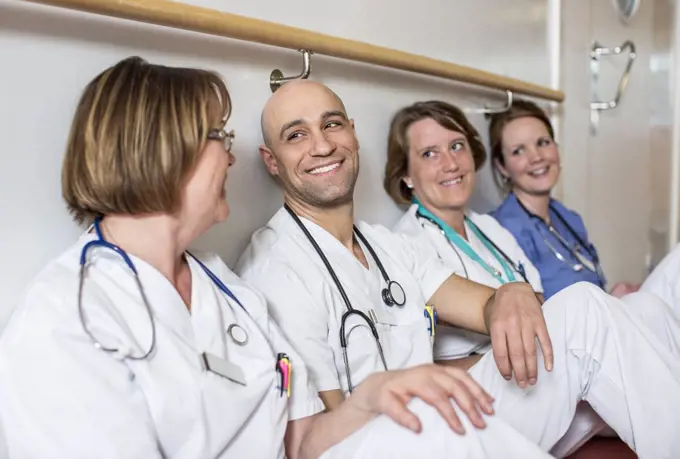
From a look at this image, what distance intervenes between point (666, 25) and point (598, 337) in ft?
9.85

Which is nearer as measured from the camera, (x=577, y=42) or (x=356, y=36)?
(x=356, y=36)

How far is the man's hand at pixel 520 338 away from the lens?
119 centimetres

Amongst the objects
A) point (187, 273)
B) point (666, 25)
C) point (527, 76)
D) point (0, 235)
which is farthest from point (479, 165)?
point (666, 25)

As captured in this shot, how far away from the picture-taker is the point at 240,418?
102 cm

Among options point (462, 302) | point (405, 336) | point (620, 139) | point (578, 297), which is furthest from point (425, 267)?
point (620, 139)

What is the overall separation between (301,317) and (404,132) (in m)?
0.76

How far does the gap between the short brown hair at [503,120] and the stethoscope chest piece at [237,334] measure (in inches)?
58.8

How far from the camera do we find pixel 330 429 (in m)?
1.10

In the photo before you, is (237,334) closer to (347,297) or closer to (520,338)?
(347,297)

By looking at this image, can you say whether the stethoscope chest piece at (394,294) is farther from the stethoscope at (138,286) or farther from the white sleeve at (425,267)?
the stethoscope at (138,286)

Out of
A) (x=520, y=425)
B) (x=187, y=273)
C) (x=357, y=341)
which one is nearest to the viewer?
(x=187, y=273)

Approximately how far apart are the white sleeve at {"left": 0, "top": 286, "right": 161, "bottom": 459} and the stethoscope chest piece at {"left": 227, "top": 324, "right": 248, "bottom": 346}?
214mm

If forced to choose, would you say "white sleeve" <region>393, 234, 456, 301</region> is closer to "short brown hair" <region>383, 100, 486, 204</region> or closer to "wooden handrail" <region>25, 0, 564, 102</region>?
"short brown hair" <region>383, 100, 486, 204</region>

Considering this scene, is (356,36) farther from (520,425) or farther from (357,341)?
(520,425)
